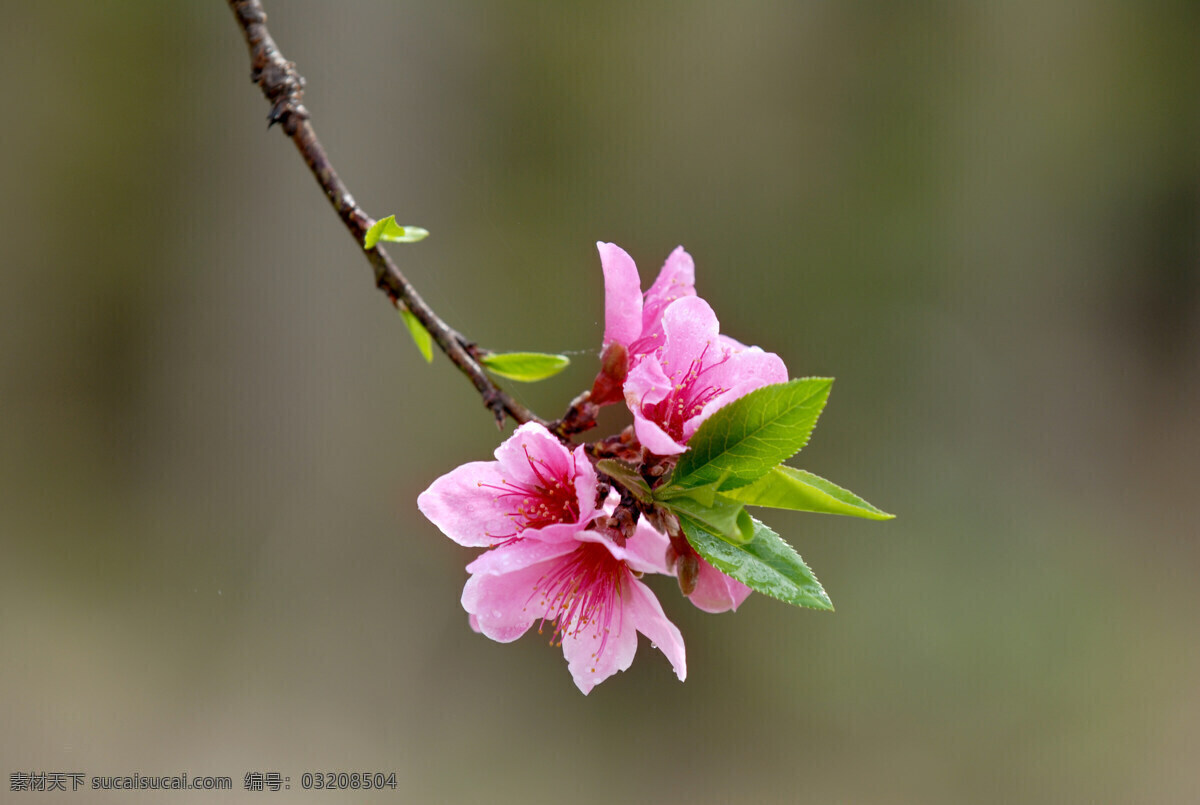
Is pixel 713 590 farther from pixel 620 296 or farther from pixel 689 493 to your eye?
pixel 620 296

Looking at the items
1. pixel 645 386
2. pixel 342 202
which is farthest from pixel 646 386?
pixel 342 202

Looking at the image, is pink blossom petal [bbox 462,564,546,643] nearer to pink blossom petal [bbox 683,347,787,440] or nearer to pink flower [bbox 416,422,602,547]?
pink flower [bbox 416,422,602,547]

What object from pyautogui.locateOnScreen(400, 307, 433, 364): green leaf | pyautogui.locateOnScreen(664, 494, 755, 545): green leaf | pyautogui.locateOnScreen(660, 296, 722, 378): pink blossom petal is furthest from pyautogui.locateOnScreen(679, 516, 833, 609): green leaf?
pyautogui.locateOnScreen(400, 307, 433, 364): green leaf

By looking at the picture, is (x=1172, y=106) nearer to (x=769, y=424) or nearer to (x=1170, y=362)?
(x=1170, y=362)

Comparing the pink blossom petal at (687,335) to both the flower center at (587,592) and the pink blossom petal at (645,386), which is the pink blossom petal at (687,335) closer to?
the pink blossom petal at (645,386)

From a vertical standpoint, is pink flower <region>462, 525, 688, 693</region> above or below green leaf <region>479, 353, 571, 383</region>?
below

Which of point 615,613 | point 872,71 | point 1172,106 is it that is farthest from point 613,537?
point 1172,106

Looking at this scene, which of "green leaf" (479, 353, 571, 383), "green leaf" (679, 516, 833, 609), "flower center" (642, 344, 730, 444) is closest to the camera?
"green leaf" (679, 516, 833, 609)
